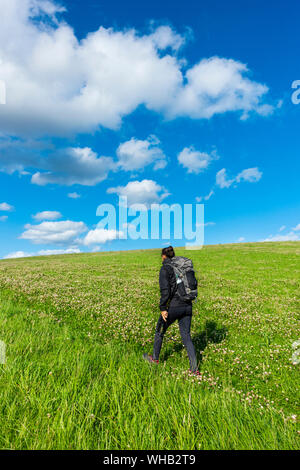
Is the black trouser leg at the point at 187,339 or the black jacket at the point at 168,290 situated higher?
the black jacket at the point at 168,290

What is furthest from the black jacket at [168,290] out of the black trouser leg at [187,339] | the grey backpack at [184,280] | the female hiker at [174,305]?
the black trouser leg at [187,339]

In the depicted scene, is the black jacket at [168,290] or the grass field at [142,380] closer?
the grass field at [142,380]

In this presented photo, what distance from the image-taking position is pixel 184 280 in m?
7.02

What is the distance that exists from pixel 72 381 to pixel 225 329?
25.8ft

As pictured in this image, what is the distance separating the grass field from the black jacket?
5.07 feet

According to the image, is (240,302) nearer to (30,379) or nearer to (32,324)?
(32,324)

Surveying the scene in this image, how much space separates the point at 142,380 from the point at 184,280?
2811 mm

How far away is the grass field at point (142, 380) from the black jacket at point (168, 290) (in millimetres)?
1545

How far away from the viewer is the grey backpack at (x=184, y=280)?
22.9 feet

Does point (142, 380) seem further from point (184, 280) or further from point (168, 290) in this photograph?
point (184, 280)

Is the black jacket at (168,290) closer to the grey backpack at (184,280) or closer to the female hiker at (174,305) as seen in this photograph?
the female hiker at (174,305)

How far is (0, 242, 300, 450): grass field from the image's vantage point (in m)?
3.47

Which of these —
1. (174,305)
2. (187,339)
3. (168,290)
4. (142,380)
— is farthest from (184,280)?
(142,380)
